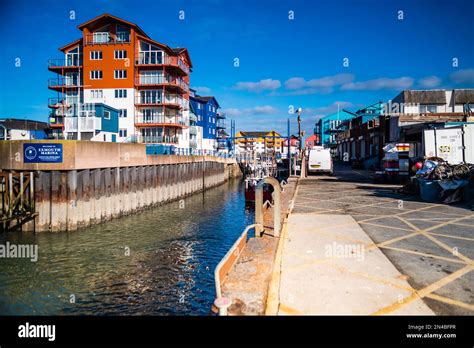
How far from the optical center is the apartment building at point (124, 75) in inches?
1831

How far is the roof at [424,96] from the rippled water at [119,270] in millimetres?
39034

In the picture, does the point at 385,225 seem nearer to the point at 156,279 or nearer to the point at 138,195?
the point at 156,279

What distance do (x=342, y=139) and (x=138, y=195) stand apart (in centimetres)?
4961

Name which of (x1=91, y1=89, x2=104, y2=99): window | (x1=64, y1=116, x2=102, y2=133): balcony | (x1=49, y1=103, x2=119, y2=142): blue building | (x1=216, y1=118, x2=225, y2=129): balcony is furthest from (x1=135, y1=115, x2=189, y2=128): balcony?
(x1=216, y1=118, x2=225, y2=129): balcony

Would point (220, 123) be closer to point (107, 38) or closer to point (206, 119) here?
point (206, 119)

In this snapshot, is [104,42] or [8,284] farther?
[104,42]

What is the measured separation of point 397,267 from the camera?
6293 mm

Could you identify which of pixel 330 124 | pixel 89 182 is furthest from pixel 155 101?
pixel 330 124

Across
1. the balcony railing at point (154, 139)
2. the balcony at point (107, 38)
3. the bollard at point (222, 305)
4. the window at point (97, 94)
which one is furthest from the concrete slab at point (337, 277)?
the balcony at point (107, 38)

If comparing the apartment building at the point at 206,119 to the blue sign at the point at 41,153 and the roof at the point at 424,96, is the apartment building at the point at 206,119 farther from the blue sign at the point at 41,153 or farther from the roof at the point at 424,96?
the blue sign at the point at 41,153

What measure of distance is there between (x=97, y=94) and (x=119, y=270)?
139 feet

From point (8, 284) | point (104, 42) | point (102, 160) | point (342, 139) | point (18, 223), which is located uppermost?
point (104, 42)

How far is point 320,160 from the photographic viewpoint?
3133 centimetres
